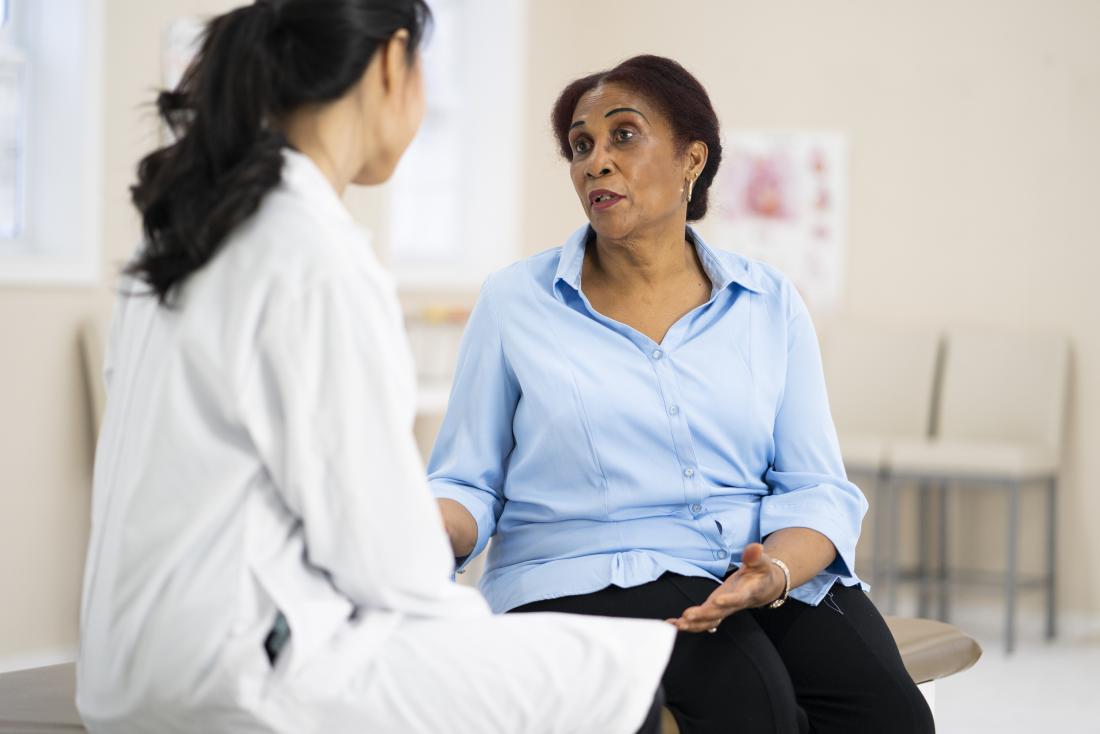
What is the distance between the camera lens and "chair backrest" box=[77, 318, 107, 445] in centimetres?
388

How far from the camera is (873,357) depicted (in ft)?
16.8

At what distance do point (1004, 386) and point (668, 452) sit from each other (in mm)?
3249

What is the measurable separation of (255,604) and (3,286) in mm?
2793

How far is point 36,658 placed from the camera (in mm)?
3896

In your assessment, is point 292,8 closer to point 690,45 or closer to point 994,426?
point 994,426

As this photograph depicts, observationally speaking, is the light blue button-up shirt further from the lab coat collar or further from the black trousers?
the lab coat collar

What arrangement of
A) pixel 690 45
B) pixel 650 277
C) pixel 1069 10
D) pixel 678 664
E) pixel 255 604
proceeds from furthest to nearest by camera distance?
pixel 690 45
pixel 1069 10
pixel 650 277
pixel 678 664
pixel 255 604

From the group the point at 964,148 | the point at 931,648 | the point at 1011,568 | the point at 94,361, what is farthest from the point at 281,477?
the point at 964,148

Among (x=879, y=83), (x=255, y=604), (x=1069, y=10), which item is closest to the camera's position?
(x=255, y=604)

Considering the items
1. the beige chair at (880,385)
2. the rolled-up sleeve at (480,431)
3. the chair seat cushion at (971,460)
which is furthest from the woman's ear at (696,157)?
the beige chair at (880,385)

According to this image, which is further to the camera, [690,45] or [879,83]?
[690,45]

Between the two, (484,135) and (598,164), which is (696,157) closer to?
(598,164)

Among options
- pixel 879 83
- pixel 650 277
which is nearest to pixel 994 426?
pixel 879 83

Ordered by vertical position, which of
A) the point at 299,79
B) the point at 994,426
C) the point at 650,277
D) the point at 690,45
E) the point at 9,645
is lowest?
the point at 9,645
